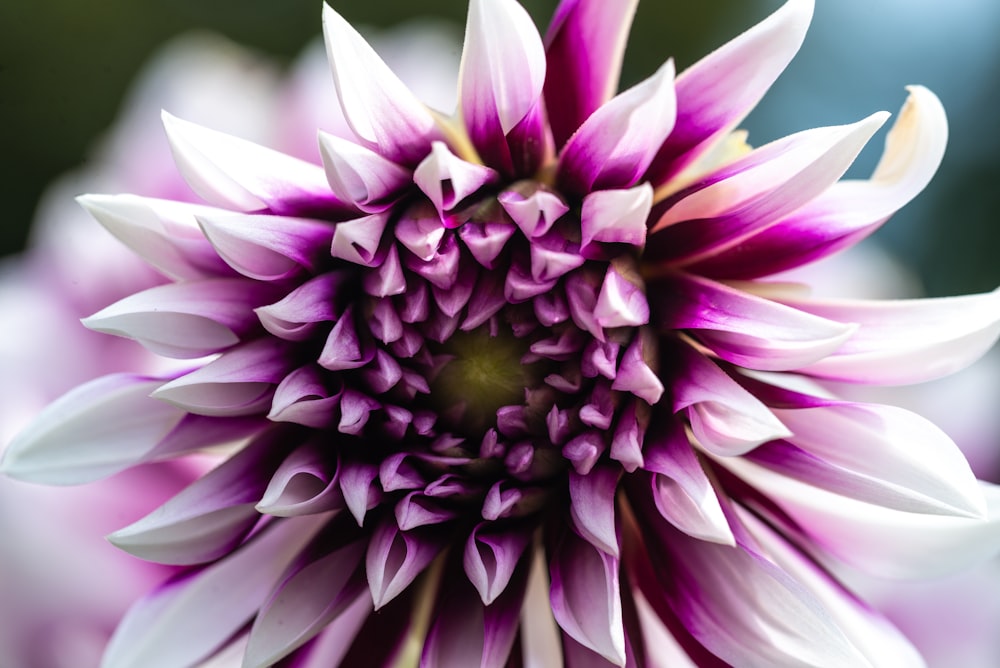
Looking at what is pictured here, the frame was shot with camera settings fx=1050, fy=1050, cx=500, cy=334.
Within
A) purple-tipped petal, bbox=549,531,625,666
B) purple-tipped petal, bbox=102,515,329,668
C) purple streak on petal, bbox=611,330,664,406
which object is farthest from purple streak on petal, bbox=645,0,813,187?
purple-tipped petal, bbox=102,515,329,668

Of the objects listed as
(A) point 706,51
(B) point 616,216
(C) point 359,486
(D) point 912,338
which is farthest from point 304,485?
(A) point 706,51

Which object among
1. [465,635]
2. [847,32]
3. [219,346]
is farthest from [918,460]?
[847,32]

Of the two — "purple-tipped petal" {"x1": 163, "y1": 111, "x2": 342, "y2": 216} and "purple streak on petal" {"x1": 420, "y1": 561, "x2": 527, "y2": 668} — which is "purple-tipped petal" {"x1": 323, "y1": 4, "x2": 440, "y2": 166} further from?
"purple streak on petal" {"x1": 420, "y1": 561, "x2": 527, "y2": 668}

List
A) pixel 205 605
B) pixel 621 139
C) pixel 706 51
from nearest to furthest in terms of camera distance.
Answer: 1. pixel 621 139
2. pixel 205 605
3. pixel 706 51

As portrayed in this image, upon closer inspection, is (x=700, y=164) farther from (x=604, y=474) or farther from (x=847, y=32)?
(x=847, y=32)

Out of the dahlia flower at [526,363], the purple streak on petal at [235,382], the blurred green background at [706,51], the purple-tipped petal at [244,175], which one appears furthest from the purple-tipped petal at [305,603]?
the blurred green background at [706,51]

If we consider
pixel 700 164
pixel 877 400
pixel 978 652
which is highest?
pixel 700 164

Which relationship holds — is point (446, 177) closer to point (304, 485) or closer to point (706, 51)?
point (304, 485)
